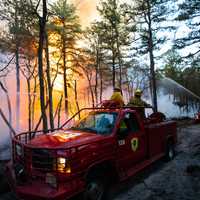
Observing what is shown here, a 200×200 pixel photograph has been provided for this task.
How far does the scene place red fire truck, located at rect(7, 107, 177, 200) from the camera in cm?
566

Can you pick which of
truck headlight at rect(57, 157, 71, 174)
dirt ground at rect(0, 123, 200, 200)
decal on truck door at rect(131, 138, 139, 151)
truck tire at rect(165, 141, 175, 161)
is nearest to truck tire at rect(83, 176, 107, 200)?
dirt ground at rect(0, 123, 200, 200)

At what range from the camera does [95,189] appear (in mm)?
6297

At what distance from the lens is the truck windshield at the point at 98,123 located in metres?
7.18

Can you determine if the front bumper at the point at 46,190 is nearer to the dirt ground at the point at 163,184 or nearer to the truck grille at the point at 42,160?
the truck grille at the point at 42,160

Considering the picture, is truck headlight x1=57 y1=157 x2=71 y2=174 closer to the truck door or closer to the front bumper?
the front bumper

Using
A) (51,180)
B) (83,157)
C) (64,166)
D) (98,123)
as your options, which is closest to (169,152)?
(98,123)

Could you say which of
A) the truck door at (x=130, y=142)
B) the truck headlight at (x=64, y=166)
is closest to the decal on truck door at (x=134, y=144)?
the truck door at (x=130, y=142)

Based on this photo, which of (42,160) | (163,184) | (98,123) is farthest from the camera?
(163,184)

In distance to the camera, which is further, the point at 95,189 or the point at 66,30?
the point at 66,30

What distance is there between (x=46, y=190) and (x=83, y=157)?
0.95 metres

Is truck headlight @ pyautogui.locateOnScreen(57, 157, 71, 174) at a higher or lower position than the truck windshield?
lower

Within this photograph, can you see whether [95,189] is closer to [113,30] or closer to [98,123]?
[98,123]

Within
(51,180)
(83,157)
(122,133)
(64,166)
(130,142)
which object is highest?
(122,133)

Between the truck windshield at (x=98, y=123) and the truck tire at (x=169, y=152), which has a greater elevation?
the truck windshield at (x=98, y=123)
